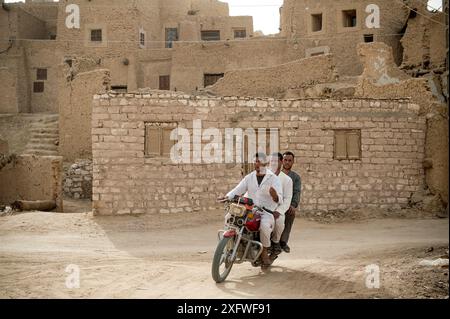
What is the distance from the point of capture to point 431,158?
13312 millimetres

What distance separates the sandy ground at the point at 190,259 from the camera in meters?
5.75

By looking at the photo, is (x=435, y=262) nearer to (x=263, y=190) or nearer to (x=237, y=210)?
(x=263, y=190)

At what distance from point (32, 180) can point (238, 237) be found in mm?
10798

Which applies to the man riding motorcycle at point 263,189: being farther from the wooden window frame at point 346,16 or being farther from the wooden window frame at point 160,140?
the wooden window frame at point 346,16

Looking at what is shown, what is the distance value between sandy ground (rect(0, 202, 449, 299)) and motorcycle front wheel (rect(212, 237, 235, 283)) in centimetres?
12

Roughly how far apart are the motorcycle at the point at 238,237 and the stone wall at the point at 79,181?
46.4ft

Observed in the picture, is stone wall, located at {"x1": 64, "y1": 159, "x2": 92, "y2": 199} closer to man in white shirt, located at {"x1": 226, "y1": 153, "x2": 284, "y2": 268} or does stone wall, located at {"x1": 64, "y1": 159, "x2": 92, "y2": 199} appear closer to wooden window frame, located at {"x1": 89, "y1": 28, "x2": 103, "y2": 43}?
wooden window frame, located at {"x1": 89, "y1": 28, "x2": 103, "y2": 43}

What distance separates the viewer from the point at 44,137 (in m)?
24.1

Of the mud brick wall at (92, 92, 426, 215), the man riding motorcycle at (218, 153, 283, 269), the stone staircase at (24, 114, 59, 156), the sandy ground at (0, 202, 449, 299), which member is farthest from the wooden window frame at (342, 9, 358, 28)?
the man riding motorcycle at (218, 153, 283, 269)

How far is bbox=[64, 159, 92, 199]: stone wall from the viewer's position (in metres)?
19.5

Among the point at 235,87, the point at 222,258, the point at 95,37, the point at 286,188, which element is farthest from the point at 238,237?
the point at 95,37

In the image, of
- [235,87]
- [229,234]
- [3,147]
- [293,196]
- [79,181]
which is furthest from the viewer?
[235,87]
